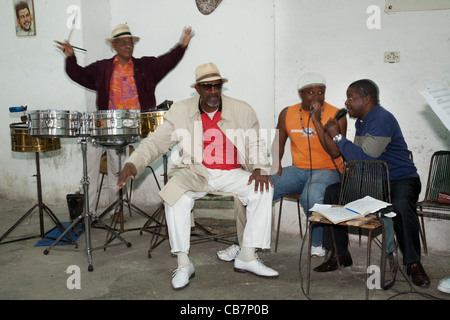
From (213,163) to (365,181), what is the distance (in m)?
1.35

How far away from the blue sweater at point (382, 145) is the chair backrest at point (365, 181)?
82mm

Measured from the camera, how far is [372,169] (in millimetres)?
3521

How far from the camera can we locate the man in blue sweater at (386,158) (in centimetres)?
341

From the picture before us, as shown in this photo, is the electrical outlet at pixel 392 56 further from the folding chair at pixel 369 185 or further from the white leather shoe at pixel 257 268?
the white leather shoe at pixel 257 268

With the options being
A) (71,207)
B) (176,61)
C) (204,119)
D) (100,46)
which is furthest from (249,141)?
(100,46)

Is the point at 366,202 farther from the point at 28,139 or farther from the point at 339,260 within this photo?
the point at 28,139

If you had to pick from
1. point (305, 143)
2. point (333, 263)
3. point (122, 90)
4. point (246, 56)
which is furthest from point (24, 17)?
point (333, 263)

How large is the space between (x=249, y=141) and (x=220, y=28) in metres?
2.09

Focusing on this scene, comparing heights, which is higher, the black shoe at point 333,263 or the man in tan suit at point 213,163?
the man in tan suit at point 213,163

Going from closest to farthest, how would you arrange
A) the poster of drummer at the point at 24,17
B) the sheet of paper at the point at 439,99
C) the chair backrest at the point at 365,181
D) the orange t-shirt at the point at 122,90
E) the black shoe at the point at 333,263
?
the sheet of paper at the point at 439,99
the chair backrest at the point at 365,181
the black shoe at the point at 333,263
the orange t-shirt at the point at 122,90
the poster of drummer at the point at 24,17

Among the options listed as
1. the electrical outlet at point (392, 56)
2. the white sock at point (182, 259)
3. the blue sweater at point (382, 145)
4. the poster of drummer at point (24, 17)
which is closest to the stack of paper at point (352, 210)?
the blue sweater at point (382, 145)

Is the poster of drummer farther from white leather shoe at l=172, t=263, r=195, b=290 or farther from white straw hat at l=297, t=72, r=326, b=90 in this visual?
white leather shoe at l=172, t=263, r=195, b=290

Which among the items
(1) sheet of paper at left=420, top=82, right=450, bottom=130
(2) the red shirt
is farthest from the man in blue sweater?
(2) the red shirt

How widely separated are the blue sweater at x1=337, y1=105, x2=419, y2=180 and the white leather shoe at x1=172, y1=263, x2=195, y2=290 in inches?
63.9
